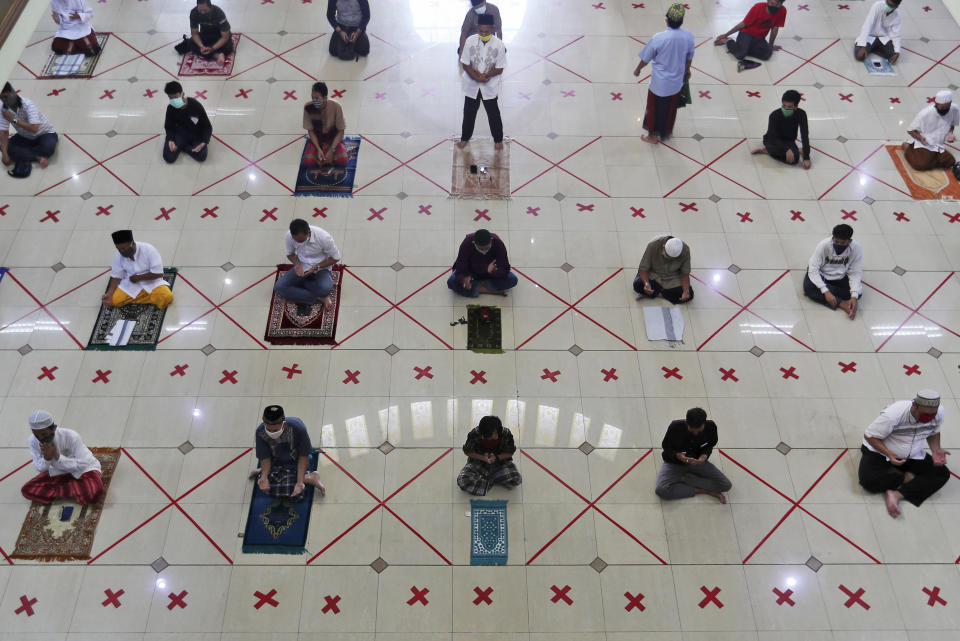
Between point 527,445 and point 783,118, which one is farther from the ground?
point 783,118

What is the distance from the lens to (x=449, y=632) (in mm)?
5234

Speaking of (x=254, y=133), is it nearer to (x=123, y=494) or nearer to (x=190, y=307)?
(x=190, y=307)

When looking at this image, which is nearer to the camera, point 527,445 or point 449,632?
point 449,632

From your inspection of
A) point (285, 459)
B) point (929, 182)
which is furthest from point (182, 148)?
point (929, 182)

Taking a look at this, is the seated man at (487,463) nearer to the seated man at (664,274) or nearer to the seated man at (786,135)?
the seated man at (664,274)

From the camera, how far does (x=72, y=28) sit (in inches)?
364

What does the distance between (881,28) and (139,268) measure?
27.0 feet

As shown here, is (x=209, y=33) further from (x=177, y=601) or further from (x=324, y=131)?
(x=177, y=601)

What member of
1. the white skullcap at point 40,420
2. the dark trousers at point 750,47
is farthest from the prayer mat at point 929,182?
the white skullcap at point 40,420

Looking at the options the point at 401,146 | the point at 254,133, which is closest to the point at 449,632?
the point at 401,146

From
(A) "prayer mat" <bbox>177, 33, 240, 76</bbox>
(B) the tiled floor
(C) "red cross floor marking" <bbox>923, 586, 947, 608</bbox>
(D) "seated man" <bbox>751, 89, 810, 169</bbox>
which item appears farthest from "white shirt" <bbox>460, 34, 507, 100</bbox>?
(C) "red cross floor marking" <bbox>923, 586, 947, 608</bbox>

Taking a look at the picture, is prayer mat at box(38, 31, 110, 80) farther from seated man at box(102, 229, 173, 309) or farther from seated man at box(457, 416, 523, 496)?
seated man at box(457, 416, 523, 496)

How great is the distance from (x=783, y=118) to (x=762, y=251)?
1.51 m

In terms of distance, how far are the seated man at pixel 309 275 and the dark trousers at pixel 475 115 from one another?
221cm
